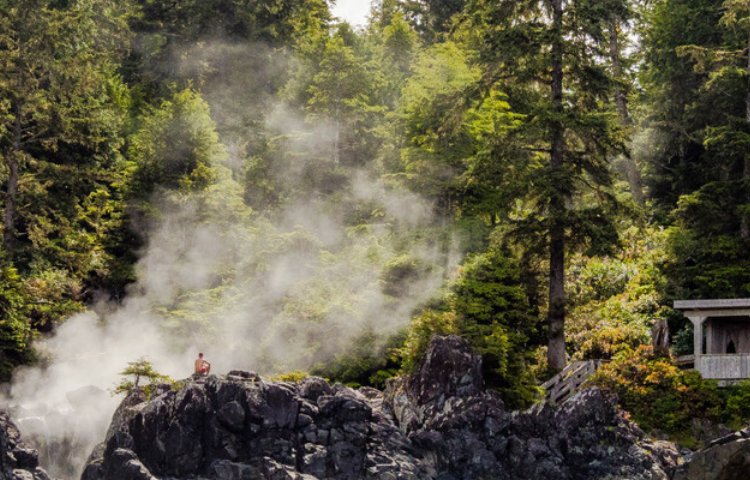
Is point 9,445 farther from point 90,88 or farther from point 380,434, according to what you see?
point 90,88

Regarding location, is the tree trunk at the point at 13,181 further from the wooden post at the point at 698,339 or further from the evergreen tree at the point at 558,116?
the wooden post at the point at 698,339

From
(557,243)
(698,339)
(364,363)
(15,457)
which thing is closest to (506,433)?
(364,363)

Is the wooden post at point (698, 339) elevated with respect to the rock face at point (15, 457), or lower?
elevated

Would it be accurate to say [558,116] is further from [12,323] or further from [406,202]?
[12,323]

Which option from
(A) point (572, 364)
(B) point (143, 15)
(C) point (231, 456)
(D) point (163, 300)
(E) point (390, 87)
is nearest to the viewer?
(C) point (231, 456)

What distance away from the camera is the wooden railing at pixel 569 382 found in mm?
28688

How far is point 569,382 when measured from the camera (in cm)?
2891

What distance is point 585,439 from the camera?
26.0 metres

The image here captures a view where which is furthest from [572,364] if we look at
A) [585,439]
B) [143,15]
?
[143,15]

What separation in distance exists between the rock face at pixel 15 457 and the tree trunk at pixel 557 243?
15.4m

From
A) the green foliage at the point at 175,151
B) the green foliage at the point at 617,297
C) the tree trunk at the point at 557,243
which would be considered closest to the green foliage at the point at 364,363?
the tree trunk at the point at 557,243

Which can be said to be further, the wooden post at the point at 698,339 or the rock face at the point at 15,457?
the wooden post at the point at 698,339

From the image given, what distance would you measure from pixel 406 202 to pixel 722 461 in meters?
17.3

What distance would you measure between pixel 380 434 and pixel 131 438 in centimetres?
648
